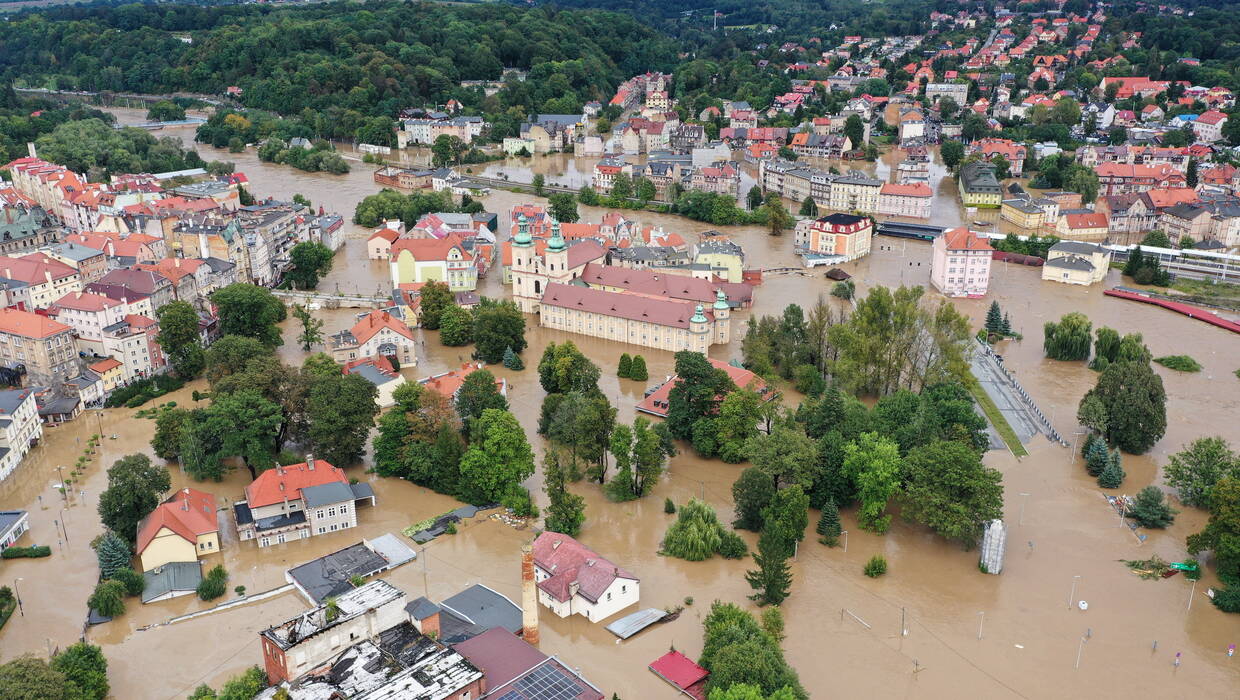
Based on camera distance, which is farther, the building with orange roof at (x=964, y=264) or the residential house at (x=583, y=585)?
the building with orange roof at (x=964, y=264)

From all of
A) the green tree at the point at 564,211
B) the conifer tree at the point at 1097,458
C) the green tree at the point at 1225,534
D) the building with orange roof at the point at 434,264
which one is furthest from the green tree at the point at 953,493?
the green tree at the point at 564,211

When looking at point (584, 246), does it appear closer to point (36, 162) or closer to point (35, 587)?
point (35, 587)

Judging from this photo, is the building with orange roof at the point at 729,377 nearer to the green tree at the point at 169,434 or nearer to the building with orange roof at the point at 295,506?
the building with orange roof at the point at 295,506

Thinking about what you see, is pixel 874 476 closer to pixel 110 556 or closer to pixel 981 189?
pixel 110 556

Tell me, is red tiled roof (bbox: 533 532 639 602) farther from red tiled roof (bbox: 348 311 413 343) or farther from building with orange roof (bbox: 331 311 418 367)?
red tiled roof (bbox: 348 311 413 343)

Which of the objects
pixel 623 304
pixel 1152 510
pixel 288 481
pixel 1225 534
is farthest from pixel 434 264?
pixel 1225 534

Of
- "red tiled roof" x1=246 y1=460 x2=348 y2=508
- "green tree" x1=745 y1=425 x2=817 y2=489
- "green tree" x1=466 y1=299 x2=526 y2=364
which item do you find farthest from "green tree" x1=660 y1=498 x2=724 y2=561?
"green tree" x1=466 y1=299 x2=526 y2=364

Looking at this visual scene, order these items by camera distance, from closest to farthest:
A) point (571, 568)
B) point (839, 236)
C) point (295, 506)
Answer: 1. point (571, 568)
2. point (295, 506)
3. point (839, 236)
